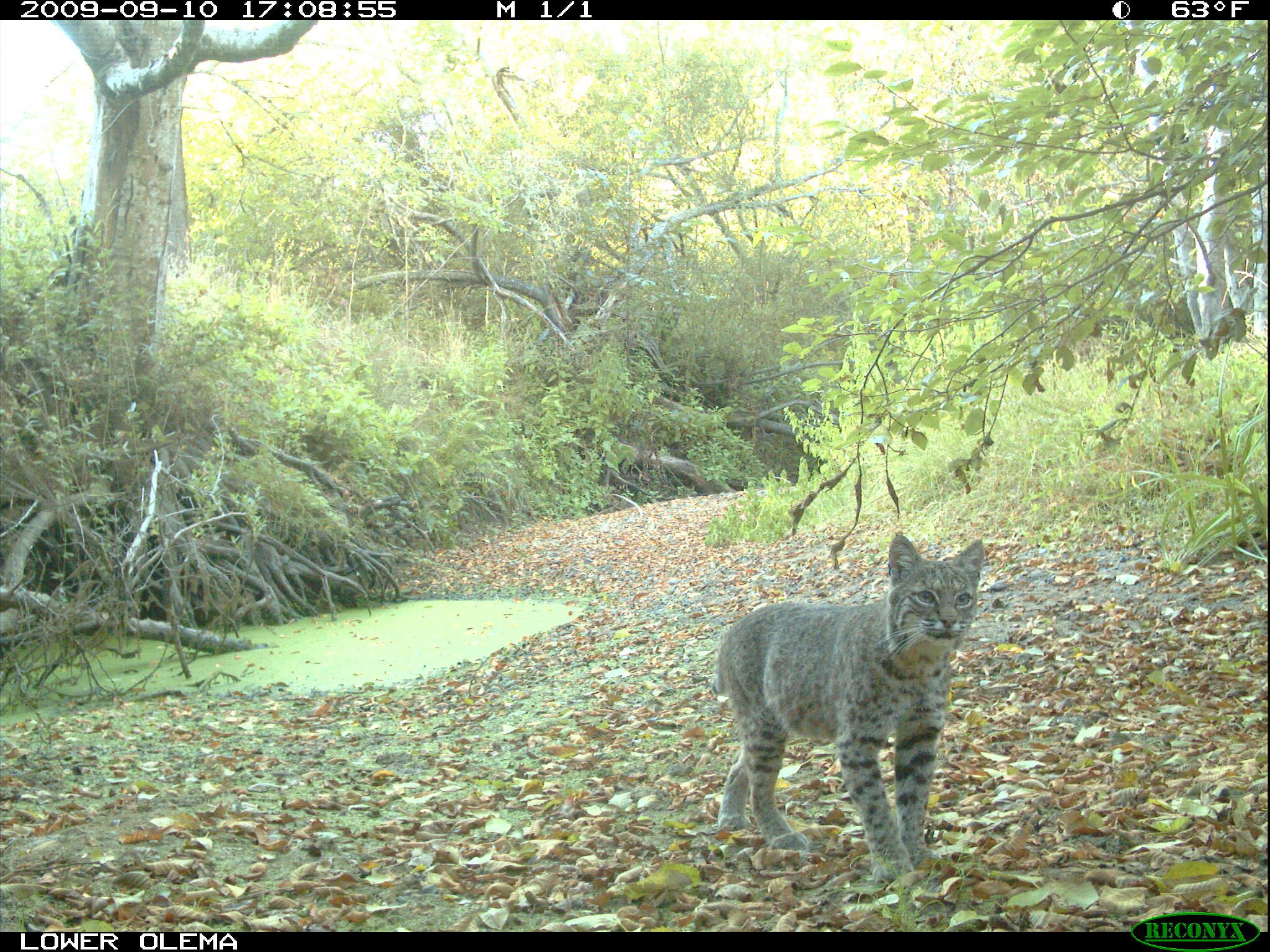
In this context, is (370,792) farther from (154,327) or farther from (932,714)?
(154,327)

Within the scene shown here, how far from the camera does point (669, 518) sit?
28.3ft

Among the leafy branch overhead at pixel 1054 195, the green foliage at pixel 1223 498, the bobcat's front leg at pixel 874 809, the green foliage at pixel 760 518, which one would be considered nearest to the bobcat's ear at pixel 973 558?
the leafy branch overhead at pixel 1054 195

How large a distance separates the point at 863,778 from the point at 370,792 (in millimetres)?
1724

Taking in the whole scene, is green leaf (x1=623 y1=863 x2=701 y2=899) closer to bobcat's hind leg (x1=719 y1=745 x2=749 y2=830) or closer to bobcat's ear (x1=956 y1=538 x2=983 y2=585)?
bobcat's hind leg (x1=719 y1=745 x2=749 y2=830)

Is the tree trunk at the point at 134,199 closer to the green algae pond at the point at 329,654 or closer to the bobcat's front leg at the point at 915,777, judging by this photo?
the green algae pond at the point at 329,654

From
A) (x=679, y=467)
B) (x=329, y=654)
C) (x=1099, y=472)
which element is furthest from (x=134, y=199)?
(x=679, y=467)

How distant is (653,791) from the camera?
3.20 metres

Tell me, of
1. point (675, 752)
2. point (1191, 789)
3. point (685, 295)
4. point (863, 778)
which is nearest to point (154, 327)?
point (675, 752)

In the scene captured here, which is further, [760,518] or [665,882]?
[760,518]

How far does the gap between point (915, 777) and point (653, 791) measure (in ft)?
3.17

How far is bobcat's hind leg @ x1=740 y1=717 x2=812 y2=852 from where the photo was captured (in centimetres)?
271
